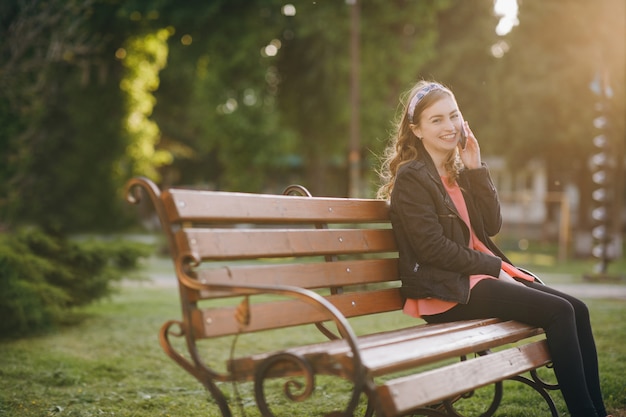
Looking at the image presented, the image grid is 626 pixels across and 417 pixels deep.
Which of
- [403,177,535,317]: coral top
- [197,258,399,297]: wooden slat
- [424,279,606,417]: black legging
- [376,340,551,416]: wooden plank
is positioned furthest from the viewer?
[403,177,535,317]: coral top

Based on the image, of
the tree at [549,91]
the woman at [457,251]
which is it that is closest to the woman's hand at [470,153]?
the woman at [457,251]

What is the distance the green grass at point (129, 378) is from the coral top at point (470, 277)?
967 mm

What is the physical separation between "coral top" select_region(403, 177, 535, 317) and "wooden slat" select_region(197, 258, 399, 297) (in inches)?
9.3

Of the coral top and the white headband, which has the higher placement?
the white headband

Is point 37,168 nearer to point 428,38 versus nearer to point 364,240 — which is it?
point 428,38

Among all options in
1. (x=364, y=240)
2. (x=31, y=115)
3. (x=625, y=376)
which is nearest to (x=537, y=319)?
(x=364, y=240)

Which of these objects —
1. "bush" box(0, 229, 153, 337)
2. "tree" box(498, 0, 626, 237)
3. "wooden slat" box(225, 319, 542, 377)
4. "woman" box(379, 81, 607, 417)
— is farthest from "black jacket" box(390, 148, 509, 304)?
"tree" box(498, 0, 626, 237)

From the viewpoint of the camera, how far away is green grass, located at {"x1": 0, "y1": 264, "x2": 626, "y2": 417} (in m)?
5.14

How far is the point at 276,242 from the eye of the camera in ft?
12.3

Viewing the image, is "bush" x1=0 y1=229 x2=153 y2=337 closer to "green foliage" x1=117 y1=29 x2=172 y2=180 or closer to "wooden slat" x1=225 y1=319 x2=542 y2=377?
"wooden slat" x1=225 y1=319 x2=542 y2=377

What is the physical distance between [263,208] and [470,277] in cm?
111

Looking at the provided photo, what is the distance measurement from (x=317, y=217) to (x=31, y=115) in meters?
6.98

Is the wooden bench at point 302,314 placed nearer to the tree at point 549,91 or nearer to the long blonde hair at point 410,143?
the long blonde hair at point 410,143

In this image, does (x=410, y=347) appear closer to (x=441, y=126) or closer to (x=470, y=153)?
(x=441, y=126)
